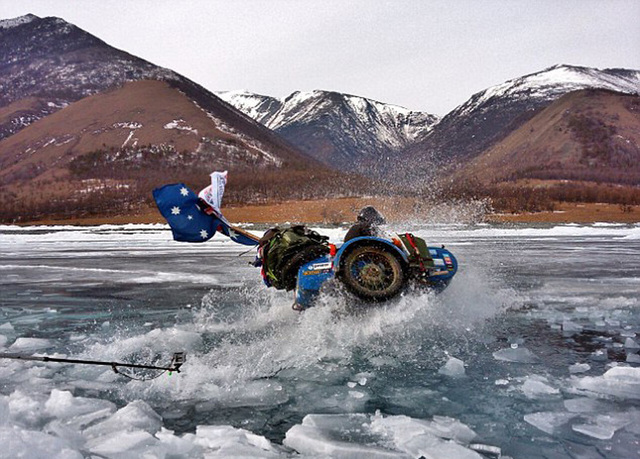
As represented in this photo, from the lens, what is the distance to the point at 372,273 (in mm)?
6336

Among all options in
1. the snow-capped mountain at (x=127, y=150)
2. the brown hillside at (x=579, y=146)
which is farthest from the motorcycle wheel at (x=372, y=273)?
the brown hillside at (x=579, y=146)

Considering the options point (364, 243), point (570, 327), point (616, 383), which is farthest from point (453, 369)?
point (570, 327)

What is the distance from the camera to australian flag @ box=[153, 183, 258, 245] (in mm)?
7289

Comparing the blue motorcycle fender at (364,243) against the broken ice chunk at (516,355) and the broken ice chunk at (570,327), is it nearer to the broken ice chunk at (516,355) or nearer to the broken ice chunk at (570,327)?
the broken ice chunk at (516,355)

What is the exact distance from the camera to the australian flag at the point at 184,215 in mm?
7289

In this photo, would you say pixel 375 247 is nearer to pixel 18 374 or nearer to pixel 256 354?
pixel 256 354

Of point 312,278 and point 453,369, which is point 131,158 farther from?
point 453,369

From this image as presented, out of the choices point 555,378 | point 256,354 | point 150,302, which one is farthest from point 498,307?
point 150,302

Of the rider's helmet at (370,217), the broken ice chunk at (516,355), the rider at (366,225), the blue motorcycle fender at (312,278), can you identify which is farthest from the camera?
the rider's helmet at (370,217)

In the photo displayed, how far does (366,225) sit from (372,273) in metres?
0.77

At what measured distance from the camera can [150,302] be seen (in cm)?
936

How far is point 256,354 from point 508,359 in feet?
9.53

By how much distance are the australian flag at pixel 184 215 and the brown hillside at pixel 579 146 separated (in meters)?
135

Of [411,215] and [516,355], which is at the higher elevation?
[411,215]
